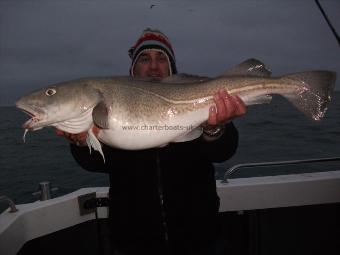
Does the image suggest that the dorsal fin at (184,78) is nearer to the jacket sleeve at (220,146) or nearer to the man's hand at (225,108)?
the man's hand at (225,108)

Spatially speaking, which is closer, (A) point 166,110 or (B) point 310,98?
(A) point 166,110

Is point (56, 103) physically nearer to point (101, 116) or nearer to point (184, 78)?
point (101, 116)

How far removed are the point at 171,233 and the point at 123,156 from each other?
0.96 meters

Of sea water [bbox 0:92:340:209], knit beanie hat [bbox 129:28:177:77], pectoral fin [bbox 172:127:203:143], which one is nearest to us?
pectoral fin [bbox 172:127:203:143]

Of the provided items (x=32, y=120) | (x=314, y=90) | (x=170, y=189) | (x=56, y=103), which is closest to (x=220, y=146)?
(x=170, y=189)

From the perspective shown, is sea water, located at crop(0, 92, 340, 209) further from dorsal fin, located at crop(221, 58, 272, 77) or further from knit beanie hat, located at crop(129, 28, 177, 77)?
dorsal fin, located at crop(221, 58, 272, 77)

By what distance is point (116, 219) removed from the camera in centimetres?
306

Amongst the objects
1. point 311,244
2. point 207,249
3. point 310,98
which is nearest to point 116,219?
point 207,249

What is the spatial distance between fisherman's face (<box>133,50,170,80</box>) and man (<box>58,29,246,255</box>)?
0.77m

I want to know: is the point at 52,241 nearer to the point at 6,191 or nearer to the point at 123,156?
the point at 123,156

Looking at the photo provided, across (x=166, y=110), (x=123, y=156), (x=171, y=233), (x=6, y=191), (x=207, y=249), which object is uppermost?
(x=166, y=110)

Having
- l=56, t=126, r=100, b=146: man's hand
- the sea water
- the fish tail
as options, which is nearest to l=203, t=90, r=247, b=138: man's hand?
the fish tail

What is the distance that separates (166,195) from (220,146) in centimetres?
76

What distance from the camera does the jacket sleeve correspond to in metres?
2.98
